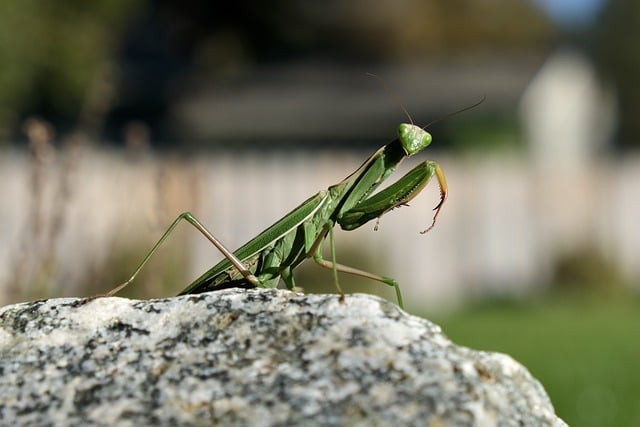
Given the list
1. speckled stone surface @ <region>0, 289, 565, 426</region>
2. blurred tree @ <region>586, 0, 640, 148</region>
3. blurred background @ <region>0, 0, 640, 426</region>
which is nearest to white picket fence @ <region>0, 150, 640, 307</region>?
blurred background @ <region>0, 0, 640, 426</region>

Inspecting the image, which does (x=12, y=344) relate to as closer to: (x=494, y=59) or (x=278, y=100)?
(x=278, y=100)

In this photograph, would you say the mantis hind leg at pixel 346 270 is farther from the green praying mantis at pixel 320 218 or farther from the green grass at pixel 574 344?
the green grass at pixel 574 344

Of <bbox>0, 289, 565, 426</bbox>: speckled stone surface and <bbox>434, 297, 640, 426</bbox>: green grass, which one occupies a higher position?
<bbox>0, 289, 565, 426</bbox>: speckled stone surface

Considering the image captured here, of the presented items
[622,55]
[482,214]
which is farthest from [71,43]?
[622,55]

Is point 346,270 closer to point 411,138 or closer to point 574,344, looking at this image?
point 411,138

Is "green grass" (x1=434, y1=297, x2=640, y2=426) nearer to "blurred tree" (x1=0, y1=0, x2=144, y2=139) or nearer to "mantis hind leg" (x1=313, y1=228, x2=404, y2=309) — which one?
"mantis hind leg" (x1=313, y1=228, x2=404, y2=309)

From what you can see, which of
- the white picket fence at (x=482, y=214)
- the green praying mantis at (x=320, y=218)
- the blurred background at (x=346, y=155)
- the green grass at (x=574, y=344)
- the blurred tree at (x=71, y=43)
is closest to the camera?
the green praying mantis at (x=320, y=218)

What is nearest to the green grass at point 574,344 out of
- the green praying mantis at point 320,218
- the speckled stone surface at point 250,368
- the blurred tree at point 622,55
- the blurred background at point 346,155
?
the blurred background at point 346,155
